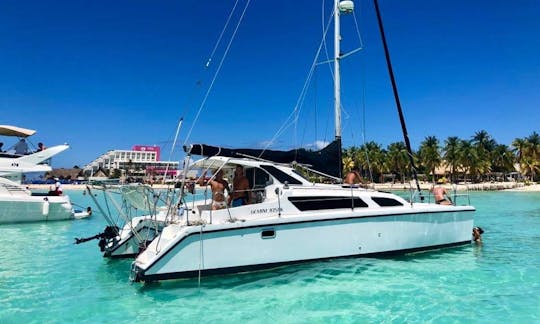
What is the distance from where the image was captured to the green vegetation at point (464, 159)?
68.2 metres

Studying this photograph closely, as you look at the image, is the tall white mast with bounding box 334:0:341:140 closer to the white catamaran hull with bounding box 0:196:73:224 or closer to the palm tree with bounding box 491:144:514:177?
the white catamaran hull with bounding box 0:196:73:224

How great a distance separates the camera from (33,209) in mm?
18719

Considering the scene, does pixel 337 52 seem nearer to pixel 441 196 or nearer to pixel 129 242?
pixel 441 196

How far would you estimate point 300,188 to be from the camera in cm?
895

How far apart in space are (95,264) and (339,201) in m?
6.47

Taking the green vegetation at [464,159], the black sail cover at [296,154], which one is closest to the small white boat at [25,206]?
the black sail cover at [296,154]

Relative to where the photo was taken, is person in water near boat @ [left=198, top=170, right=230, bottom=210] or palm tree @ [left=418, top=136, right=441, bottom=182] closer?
person in water near boat @ [left=198, top=170, right=230, bottom=210]

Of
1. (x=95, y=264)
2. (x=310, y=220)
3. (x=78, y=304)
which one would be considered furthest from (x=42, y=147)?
(x=310, y=220)

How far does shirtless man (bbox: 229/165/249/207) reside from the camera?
8773 millimetres

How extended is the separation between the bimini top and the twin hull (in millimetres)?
18894

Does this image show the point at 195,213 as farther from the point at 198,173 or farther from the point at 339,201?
the point at 339,201

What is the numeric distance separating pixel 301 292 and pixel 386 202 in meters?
3.95

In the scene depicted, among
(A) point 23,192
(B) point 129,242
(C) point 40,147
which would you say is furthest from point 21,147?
(B) point 129,242

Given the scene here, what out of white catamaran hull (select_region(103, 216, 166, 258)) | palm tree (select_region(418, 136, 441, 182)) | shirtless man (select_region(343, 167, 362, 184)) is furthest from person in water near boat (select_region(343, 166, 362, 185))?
palm tree (select_region(418, 136, 441, 182))
